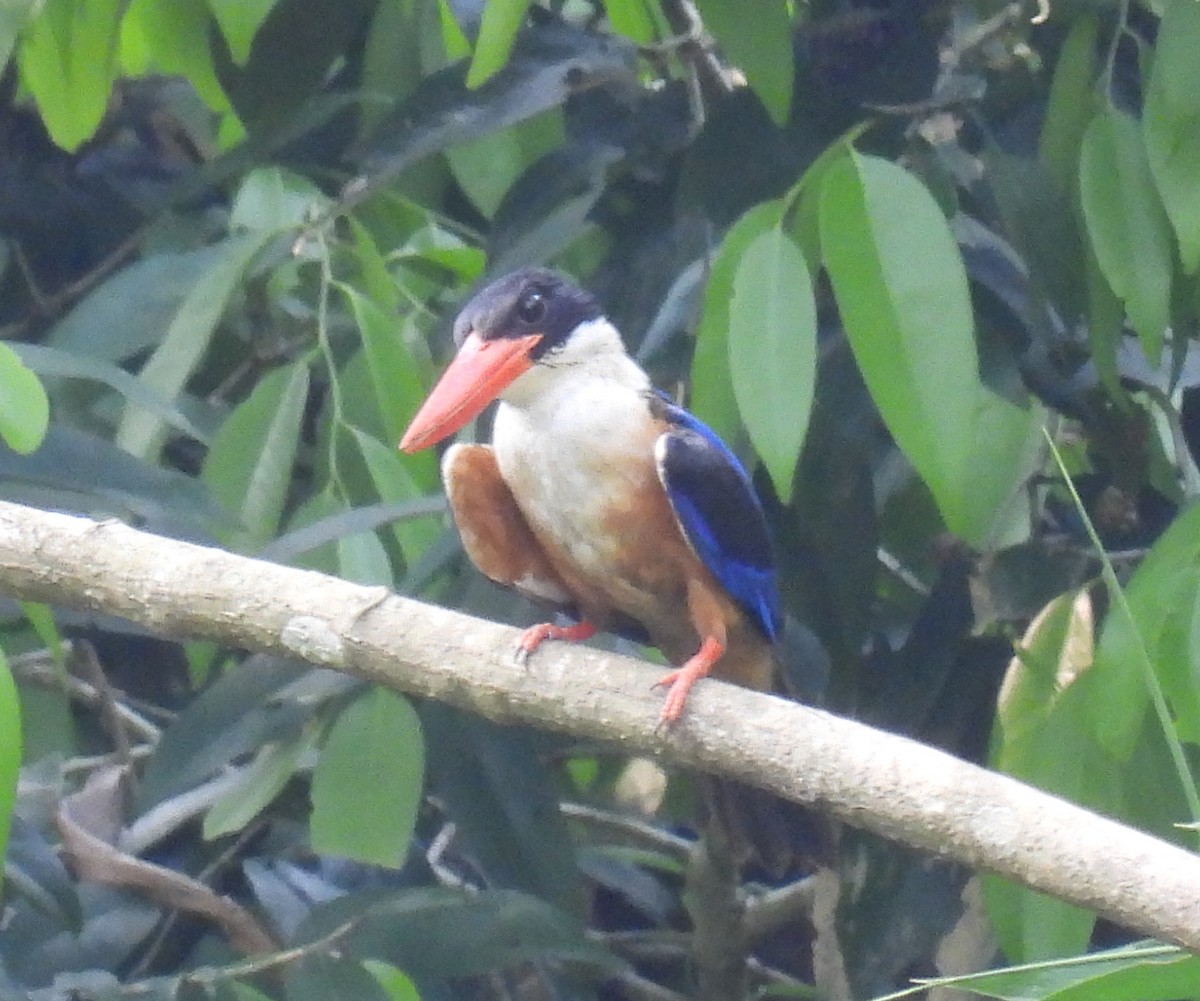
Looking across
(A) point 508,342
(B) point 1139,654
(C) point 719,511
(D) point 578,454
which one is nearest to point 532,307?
(A) point 508,342

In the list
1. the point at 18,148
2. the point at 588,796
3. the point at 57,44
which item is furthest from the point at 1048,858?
the point at 18,148

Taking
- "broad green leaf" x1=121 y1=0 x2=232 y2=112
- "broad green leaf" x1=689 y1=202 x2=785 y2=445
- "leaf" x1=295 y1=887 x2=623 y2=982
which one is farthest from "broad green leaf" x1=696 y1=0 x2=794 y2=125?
"leaf" x1=295 y1=887 x2=623 y2=982

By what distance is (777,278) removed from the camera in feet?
5.31

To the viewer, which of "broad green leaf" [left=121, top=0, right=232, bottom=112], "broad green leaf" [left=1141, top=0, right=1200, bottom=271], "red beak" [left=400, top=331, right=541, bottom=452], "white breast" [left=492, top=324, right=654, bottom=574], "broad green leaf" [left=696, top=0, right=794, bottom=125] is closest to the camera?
"broad green leaf" [left=1141, top=0, right=1200, bottom=271]

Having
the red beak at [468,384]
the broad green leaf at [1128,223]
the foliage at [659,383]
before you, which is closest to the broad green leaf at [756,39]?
the foliage at [659,383]

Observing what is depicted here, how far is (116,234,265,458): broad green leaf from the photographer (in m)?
2.10

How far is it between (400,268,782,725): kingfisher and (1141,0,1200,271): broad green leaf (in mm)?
505

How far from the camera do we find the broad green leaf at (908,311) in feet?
5.06

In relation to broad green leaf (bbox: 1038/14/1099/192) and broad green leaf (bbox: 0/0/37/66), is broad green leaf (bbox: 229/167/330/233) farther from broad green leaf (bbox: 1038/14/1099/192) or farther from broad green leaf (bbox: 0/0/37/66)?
broad green leaf (bbox: 1038/14/1099/192)

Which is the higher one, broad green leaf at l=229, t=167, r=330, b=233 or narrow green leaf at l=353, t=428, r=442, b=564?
broad green leaf at l=229, t=167, r=330, b=233

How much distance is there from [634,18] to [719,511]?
69 cm

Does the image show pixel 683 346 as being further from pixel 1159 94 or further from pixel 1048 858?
pixel 1048 858

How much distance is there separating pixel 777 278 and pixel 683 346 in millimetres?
538

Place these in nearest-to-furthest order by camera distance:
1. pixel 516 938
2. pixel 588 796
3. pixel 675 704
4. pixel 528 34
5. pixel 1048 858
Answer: pixel 1048 858 < pixel 675 704 < pixel 516 938 < pixel 528 34 < pixel 588 796
